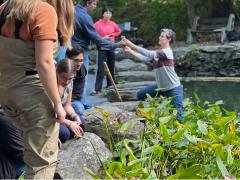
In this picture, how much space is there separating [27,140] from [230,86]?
9.11 m

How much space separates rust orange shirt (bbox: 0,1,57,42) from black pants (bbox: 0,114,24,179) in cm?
67

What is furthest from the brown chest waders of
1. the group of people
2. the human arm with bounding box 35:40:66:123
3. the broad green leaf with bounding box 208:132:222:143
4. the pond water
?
the pond water

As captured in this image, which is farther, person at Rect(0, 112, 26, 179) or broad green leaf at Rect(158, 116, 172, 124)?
broad green leaf at Rect(158, 116, 172, 124)

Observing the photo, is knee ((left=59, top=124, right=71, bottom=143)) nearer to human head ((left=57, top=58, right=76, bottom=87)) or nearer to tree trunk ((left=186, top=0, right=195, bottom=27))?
human head ((left=57, top=58, right=76, bottom=87))

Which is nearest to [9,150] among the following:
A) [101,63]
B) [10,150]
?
[10,150]

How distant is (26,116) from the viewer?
113 inches

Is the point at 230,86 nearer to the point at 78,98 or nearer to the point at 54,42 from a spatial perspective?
the point at 78,98

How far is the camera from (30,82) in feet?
9.45

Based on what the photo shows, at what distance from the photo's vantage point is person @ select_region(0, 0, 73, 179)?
2770mm

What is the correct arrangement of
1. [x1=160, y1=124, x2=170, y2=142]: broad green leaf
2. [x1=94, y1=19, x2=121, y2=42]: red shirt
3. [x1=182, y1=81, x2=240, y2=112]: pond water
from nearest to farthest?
1. [x1=160, y1=124, x2=170, y2=142]: broad green leaf
2. [x1=182, y1=81, x2=240, y2=112]: pond water
3. [x1=94, y1=19, x2=121, y2=42]: red shirt

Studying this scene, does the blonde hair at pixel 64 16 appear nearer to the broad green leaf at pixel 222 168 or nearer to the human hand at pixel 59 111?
the human hand at pixel 59 111

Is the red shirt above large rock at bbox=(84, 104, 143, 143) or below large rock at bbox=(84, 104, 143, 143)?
above

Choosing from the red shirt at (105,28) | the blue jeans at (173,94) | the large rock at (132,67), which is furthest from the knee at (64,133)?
the large rock at (132,67)

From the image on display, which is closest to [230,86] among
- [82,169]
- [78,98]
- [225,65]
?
[225,65]
